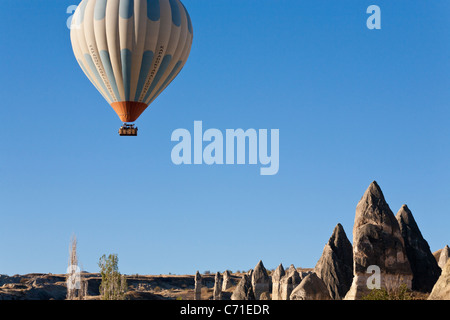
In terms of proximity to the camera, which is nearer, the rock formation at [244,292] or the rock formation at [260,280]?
the rock formation at [244,292]

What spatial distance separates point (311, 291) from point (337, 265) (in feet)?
17.4

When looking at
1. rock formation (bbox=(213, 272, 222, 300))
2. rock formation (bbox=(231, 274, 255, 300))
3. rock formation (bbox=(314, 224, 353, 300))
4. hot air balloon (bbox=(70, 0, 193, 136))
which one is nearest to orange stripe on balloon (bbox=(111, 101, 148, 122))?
hot air balloon (bbox=(70, 0, 193, 136))

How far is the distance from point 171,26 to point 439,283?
20746 mm

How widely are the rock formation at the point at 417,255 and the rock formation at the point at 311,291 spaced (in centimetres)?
472

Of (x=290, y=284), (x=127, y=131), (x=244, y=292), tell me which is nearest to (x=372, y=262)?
(x=290, y=284)

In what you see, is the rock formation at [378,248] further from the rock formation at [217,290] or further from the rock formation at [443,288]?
the rock formation at [217,290]

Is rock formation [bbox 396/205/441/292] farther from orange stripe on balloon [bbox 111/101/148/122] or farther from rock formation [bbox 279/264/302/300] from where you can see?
orange stripe on balloon [bbox 111/101/148/122]

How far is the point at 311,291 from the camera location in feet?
121

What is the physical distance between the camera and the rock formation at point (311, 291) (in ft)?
121

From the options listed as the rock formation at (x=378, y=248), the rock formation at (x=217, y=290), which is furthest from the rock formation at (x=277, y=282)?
the rock formation at (x=378, y=248)

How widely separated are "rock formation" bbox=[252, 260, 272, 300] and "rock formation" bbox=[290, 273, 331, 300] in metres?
22.8
